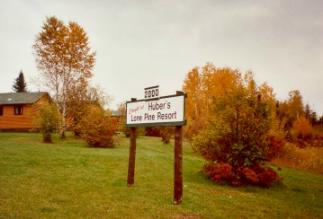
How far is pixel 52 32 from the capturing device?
3075cm

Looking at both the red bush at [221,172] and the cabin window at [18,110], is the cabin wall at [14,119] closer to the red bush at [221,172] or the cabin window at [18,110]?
the cabin window at [18,110]

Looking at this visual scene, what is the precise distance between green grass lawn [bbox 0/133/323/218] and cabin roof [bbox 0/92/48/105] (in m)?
27.1

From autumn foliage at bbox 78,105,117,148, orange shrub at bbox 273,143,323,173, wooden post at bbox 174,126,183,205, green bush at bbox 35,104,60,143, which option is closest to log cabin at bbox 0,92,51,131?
green bush at bbox 35,104,60,143

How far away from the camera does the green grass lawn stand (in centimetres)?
711

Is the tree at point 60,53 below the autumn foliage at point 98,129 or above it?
above

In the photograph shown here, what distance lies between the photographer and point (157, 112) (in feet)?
29.3

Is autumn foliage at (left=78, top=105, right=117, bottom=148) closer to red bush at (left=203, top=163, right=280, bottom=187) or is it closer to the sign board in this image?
red bush at (left=203, top=163, right=280, bottom=187)

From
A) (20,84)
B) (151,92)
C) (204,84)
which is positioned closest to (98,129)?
(151,92)

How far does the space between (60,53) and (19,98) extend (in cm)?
1400

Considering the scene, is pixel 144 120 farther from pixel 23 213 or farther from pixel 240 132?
pixel 240 132

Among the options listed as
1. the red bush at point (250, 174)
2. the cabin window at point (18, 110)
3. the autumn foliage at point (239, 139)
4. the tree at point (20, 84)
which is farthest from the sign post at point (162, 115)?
the tree at point (20, 84)

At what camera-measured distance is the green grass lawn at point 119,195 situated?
23.3ft

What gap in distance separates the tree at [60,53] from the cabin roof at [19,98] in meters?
9.68

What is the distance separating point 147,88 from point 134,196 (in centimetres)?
303
